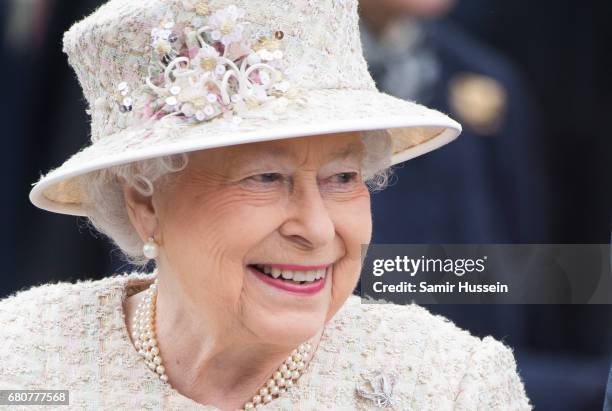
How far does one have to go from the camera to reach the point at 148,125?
2357mm

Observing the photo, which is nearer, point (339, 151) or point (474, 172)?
point (339, 151)

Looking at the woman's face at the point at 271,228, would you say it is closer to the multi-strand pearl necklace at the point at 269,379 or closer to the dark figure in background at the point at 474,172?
the multi-strand pearl necklace at the point at 269,379

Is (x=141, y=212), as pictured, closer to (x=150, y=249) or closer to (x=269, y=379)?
(x=150, y=249)

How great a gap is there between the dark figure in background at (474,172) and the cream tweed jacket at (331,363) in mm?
1757

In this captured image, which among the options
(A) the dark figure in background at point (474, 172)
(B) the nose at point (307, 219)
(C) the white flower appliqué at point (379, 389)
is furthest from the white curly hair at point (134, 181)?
(A) the dark figure in background at point (474, 172)

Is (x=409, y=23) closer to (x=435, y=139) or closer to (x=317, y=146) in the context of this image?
(x=435, y=139)

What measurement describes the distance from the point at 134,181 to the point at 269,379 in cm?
53

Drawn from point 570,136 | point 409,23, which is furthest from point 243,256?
point 570,136

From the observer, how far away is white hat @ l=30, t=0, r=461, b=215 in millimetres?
2273

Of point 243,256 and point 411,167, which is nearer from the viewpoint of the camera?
point 243,256

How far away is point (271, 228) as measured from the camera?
2.33 meters

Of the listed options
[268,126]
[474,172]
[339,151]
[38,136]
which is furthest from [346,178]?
[38,136]

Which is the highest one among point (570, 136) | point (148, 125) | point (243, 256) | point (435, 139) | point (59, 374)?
point (570, 136)

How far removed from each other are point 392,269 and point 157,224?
757 millimetres
